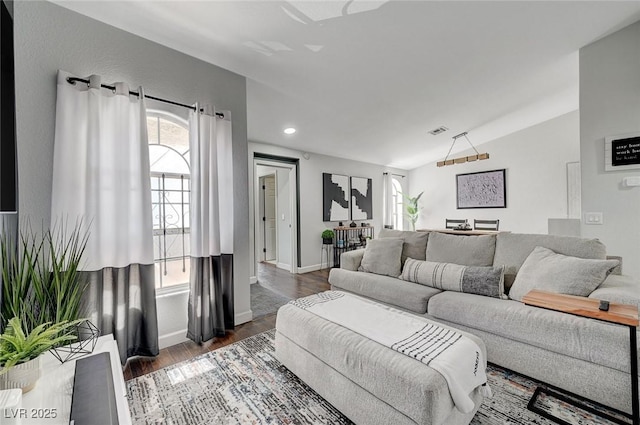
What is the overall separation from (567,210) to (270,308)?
18.5 feet

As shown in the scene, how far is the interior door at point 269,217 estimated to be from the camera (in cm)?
596

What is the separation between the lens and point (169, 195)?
2533mm

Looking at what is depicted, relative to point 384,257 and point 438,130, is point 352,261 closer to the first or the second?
point 384,257

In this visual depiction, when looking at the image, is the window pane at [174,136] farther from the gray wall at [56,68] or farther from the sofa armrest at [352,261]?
the sofa armrest at [352,261]

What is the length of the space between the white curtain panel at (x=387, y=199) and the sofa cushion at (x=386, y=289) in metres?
3.88

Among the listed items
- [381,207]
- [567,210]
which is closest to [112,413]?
[381,207]

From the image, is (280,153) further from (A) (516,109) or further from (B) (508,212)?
(B) (508,212)

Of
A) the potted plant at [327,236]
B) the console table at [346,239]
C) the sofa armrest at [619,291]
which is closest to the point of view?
the sofa armrest at [619,291]

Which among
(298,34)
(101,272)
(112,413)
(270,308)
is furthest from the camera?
(270,308)

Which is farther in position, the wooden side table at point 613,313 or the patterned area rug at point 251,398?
the patterned area rug at point 251,398

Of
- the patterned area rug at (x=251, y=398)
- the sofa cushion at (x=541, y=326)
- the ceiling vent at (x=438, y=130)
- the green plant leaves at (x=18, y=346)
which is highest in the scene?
the ceiling vent at (x=438, y=130)

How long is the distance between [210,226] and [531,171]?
6.13 metres

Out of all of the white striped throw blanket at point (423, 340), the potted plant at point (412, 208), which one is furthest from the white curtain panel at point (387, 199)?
the white striped throw blanket at point (423, 340)

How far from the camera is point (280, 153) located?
4.69 m
